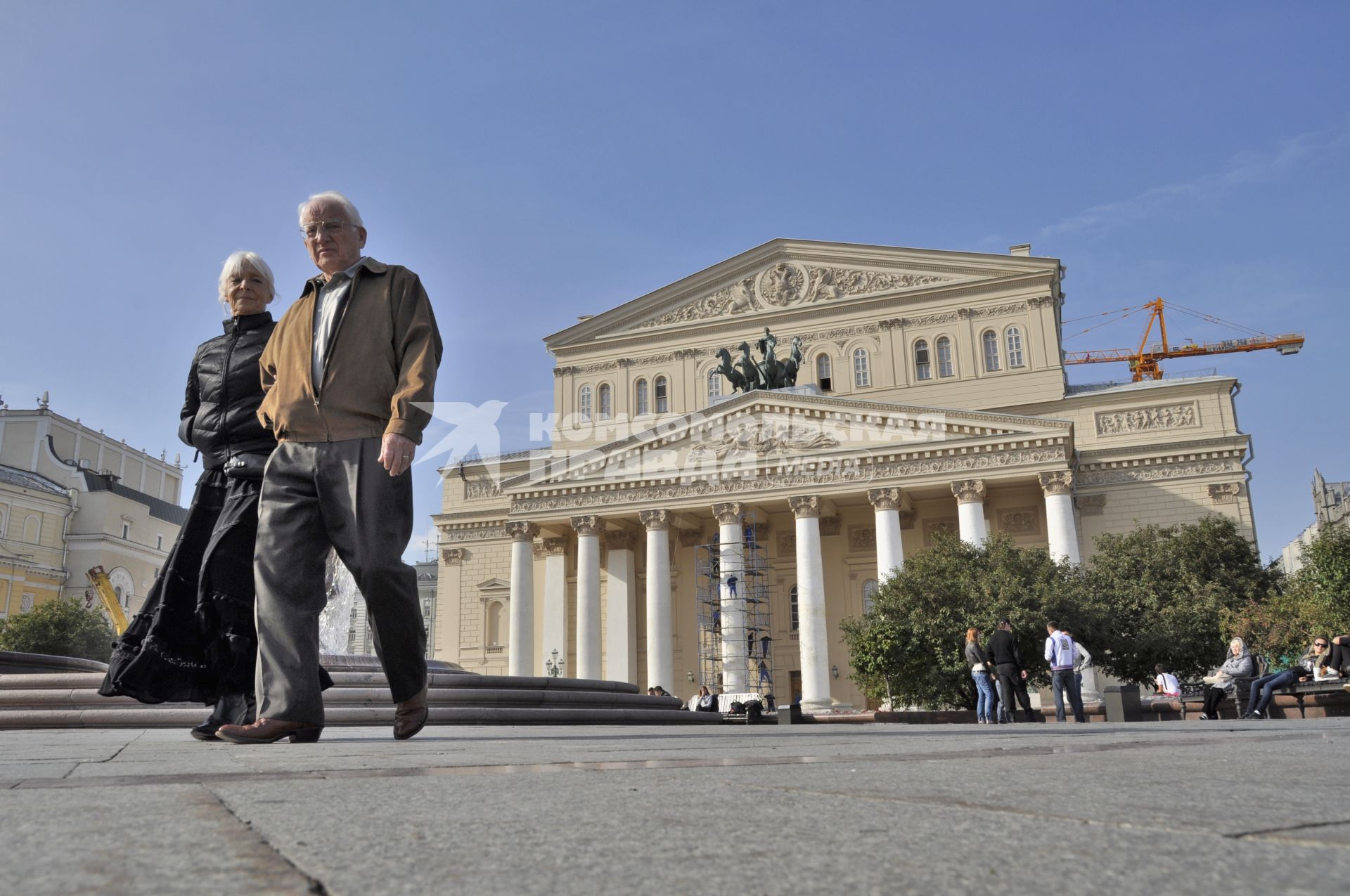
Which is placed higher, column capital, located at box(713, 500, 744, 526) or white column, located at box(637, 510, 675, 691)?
column capital, located at box(713, 500, 744, 526)

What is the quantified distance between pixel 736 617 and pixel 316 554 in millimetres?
31013

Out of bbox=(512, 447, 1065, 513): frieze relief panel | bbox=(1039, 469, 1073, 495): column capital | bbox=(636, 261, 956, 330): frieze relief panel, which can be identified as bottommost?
bbox=(1039, 469, 1073, 495): column capital

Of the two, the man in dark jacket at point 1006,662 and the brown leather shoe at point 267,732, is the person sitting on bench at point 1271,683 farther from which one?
the brown leather shoe at point 267,732

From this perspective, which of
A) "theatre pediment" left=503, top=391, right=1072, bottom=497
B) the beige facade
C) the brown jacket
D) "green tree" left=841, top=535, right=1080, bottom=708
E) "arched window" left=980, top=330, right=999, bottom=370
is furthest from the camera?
the beige facade

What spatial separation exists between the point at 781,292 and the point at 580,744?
40501mm

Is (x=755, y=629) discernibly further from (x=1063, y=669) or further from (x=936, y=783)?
(x=936, y=783)

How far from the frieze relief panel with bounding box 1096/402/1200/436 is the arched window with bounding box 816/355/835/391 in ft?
34.0

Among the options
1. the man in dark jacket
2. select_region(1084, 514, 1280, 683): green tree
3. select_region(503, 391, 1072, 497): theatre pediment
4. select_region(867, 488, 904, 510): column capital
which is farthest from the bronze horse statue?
the man in dark jacket

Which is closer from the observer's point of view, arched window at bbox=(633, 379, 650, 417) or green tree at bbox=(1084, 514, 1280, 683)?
green tree at bbox=(1084, 514, 1280, 683)

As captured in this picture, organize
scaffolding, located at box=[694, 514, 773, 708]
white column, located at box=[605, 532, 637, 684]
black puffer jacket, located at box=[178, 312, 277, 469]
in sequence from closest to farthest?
black puffer jacket, located at box=[178, 312, 277, 469], scaffolding, located at box=[694, 514, 773, 708], white column, located at box=[605, 532, 637, 684]

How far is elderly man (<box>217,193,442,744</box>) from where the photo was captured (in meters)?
4.55

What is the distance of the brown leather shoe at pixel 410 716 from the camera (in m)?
5.06

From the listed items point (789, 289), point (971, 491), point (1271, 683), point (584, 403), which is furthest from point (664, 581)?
point (1271, 683)

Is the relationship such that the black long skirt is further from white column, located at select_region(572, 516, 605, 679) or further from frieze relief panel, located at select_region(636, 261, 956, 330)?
frieze relief panel, located at select_region(636, 261, 956, 330)
